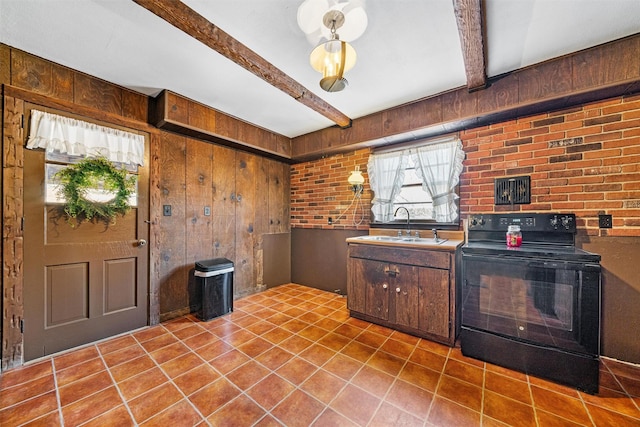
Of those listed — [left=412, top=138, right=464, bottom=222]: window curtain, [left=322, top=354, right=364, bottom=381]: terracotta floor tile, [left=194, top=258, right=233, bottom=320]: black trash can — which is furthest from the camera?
[left=194, top=258, right=233, bottom=320]: black trash can

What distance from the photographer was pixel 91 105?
232 centimetres

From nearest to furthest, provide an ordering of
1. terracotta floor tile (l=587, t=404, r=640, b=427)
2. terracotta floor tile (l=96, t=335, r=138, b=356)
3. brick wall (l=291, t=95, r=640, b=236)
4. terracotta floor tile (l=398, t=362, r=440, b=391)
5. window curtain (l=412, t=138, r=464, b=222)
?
terracotta floor tile (l=587, t=404, r=640, b=427) → terracotta floor tile (l=398, t=362, r=440, b=391) → brick wall (l=291, t=95, r=640, b=236) → terracotta floor tile (l=96, t=335, r=138, b=356) → window curtain (l=412, t=138, r=464, b=222)

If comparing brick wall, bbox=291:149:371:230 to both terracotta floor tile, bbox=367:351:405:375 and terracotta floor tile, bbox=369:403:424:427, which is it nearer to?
terracotta floor tile, bbox=367:351:405:375

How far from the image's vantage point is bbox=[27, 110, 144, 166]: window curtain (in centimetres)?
208

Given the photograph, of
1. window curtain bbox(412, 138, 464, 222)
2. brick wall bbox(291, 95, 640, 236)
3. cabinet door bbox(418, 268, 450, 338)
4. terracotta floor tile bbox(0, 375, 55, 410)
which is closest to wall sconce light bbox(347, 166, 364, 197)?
window curtain bbox(412, 138, 464, 222)

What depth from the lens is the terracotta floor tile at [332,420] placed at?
56.0 inches

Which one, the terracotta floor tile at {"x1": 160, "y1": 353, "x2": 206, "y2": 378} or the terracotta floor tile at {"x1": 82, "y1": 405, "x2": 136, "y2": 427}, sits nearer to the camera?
the terracotta floor tile at {"x1": 82, "y1": 405, "x2": 136, "y2": 427}

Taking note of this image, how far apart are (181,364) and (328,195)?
2732 mm

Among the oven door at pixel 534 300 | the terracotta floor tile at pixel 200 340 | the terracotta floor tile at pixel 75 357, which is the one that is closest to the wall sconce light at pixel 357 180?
the oven door at pixel 534 300

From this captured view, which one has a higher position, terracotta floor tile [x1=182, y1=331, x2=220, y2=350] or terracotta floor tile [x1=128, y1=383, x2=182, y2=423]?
terracotta floor tile [x1=128, y1=383, x2=182, y2=423]

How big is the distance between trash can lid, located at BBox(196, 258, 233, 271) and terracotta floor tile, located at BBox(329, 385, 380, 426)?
1.95 meters

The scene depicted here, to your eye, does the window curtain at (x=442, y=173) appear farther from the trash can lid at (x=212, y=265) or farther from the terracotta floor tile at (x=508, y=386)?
the trash can lid at (x=212, y=265)

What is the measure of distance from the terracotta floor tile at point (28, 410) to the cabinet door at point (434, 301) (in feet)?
9.15

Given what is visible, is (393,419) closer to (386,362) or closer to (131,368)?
(386,362)
